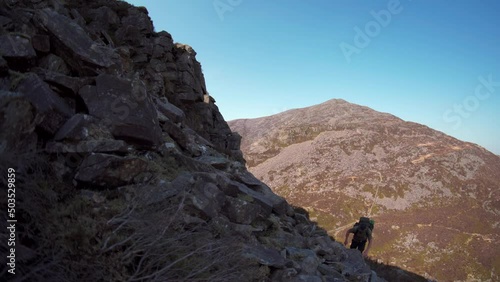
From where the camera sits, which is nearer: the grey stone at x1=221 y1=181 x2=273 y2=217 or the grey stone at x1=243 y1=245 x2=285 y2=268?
the grey stone at x1=243 y1=245 x2=285 y2=268

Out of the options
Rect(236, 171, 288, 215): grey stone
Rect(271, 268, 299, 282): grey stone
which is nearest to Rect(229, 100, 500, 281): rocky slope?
Rect(236, 171, 288, 215): grey stone

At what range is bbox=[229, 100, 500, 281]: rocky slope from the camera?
53469 millimetres

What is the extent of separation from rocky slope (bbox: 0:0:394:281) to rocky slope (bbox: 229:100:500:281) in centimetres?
5006

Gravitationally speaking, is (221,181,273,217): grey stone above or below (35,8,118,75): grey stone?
below

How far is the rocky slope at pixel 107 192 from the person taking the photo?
14.3 ft

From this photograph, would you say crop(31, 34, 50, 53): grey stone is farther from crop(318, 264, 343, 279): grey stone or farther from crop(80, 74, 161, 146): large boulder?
crop(318, 264, 343, 279): grey stone

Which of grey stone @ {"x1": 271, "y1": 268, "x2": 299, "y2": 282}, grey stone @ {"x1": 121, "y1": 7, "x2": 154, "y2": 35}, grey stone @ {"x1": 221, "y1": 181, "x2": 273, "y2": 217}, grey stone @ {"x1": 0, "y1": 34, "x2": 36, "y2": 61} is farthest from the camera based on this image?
grey stone @ {"x1": 121, "y1": 7, "x2": 154, "y2": 35}

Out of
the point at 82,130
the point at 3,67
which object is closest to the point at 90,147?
the point at 82,130

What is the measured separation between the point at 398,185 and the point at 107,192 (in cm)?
7786

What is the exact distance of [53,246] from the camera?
13.7 ft

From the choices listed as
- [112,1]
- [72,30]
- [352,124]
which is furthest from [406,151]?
[72,30]

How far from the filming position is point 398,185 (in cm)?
7250

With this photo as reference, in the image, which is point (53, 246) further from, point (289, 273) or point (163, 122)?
point (163, 122)

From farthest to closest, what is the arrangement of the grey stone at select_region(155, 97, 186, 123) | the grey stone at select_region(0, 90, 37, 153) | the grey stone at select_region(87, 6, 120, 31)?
1. the grey stone at select_region(87, 6, 120, 31)
2. the grey stone at select_region(155, 97, 186, 123)
3. the grey stone at select_region(0, 90, 37, 153)
